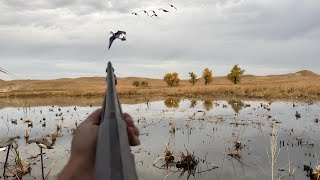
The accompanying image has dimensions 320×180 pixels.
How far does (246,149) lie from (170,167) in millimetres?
4104

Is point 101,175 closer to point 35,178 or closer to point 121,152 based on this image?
point 121,152

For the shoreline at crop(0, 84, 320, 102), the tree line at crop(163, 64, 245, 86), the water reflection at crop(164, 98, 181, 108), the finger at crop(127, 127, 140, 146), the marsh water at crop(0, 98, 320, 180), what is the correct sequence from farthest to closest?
the tree line at crop(163, 64, 245, 86), the shoreline at crop(0, 84, 320, 102), the water reflection at crop(164, 98, 181, 108), the marsh water at crop(0, 98, 320, 180), the finger at crop(127, 127, 140, 146)

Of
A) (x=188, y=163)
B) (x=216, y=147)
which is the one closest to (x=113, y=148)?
(x=188, y=163)

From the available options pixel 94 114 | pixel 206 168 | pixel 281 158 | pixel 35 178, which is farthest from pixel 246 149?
pixel 94 114

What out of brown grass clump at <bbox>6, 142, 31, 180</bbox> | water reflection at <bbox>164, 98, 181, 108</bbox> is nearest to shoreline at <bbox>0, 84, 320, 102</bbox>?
water reflection at <bbox>164, 98, 181, 108</bbox>

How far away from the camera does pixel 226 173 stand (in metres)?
12.5

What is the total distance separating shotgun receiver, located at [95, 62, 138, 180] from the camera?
0.87 m

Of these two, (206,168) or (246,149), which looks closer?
(206,168)

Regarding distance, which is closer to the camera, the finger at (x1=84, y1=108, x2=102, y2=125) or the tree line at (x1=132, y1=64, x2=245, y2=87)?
the finger at (x1=84, y1=108, x2=102, y2=125)

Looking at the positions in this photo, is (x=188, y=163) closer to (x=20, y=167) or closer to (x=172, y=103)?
(x=20, y=167)

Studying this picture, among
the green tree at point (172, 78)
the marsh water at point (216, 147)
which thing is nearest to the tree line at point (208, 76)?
the green tree at point (172, 78)

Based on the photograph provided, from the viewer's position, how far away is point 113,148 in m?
0.90

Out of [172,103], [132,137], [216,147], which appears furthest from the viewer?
[172,103]

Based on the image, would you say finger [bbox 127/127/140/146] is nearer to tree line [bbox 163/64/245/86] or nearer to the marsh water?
the marsh water
